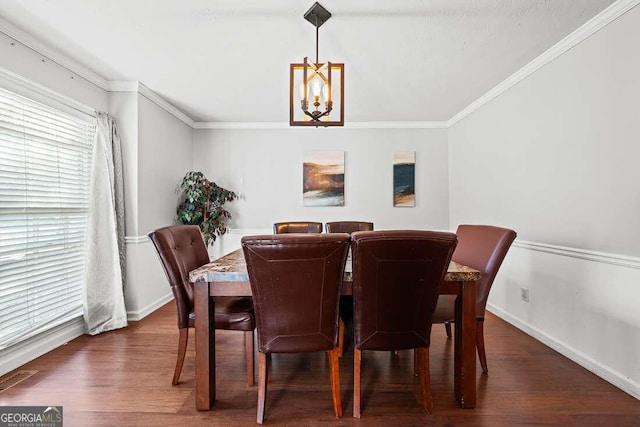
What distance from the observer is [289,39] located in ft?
7.59

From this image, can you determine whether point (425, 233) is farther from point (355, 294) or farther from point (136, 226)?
point (136, 226)

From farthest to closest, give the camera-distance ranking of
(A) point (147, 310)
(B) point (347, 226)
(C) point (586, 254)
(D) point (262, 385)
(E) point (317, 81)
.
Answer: (A) point (147, 310)
(B) point (347, 226)
(C) point (586, 254)
(E) point (317, 81)
(D) point (262, 385)

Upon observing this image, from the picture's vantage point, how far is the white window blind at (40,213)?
2141mm

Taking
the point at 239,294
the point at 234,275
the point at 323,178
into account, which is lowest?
the point at 239,294

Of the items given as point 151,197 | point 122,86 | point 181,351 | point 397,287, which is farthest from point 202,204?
point 397,287

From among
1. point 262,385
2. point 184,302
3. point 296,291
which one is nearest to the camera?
point 296,291

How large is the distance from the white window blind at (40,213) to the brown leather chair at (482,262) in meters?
2.85

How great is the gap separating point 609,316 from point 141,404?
114 inches

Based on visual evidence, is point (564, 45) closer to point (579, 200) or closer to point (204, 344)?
point (579, 200)

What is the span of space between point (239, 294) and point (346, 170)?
3.13 meters

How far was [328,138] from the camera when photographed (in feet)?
14.7

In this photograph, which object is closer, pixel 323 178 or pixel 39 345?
pixel 39 345

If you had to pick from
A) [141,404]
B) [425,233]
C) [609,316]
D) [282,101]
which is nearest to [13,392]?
[141,404]

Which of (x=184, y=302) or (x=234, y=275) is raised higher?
(x=234, y=275)
